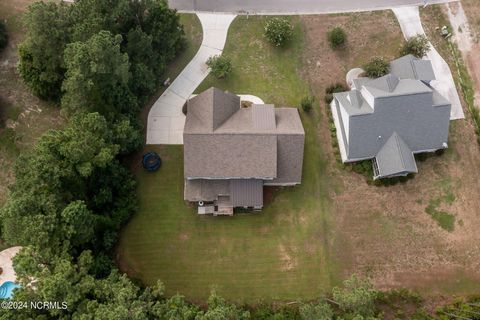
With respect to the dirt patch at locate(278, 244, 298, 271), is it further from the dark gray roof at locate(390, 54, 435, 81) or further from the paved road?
the paved road

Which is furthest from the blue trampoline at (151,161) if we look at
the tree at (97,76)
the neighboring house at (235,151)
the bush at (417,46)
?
the bush at (417,46)

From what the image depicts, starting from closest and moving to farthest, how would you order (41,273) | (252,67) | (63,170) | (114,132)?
(41,273), (63,170), (114,132), (252,67)

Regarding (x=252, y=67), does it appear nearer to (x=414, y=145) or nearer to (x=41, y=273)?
(x=414, y=145)

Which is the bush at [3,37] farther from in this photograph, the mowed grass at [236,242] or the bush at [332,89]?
the bush at [332,89]

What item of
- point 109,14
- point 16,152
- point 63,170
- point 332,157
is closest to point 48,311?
point 63,170

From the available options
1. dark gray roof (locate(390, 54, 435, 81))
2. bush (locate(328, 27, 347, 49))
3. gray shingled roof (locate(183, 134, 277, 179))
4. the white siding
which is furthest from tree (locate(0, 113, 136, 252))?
dark gray roof (locate(390, 54, 435, 81))

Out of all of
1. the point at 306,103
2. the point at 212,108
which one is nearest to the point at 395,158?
the point at 306,103
